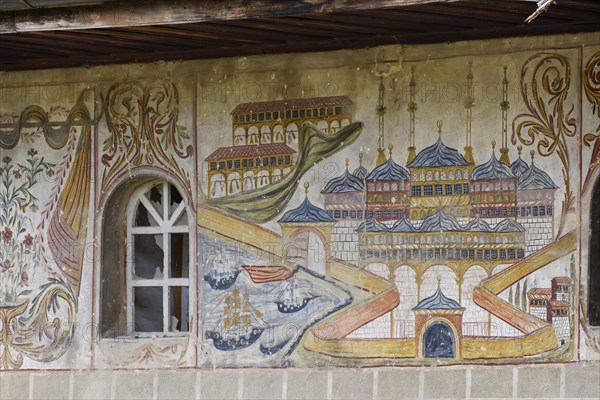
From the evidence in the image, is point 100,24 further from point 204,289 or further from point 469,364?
point 469,364

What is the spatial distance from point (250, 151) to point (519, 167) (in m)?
2.01

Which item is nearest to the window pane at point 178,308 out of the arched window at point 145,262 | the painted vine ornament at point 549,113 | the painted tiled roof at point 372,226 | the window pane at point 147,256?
the arched window at point 145,262

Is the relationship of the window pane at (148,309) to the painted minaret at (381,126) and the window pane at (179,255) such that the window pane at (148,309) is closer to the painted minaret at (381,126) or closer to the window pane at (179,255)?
the window pane at (179,255)

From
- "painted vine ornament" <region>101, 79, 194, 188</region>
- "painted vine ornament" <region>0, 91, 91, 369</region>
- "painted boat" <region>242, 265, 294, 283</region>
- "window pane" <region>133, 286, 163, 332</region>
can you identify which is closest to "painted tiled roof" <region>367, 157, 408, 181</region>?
"painted boat" <region>242, 265, 294, 283</region>

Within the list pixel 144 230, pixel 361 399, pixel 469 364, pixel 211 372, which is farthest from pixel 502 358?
pixel 144 230

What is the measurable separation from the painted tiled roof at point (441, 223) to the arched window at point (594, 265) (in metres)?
0.90

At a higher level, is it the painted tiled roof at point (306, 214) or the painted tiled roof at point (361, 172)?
the painted tiled roof at point (361, 172)

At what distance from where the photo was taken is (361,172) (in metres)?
12.4

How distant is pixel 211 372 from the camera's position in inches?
500

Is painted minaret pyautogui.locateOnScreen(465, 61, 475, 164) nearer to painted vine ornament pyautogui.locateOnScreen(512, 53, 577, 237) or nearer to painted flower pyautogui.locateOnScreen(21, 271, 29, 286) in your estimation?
painted vine ornament pyautogui.locateOnScreen(512, 53, 577, 237)

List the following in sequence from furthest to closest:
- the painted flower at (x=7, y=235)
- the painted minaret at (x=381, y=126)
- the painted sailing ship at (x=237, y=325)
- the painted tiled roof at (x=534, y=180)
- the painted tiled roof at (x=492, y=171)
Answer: the painted flower at (x=7, y=235) → the painted sailing ship at (x=237, y=325) → the painted minaret at (x=381, y=126) → the painted tiled roof at (x=492, y=171) → the painted tiled roof at (x=534, y=180)

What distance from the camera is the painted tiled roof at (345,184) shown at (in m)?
12.4

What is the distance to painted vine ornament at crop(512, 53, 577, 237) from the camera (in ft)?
38.9

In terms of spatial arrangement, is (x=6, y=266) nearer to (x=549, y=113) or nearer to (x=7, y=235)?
(x=7, y=235)
